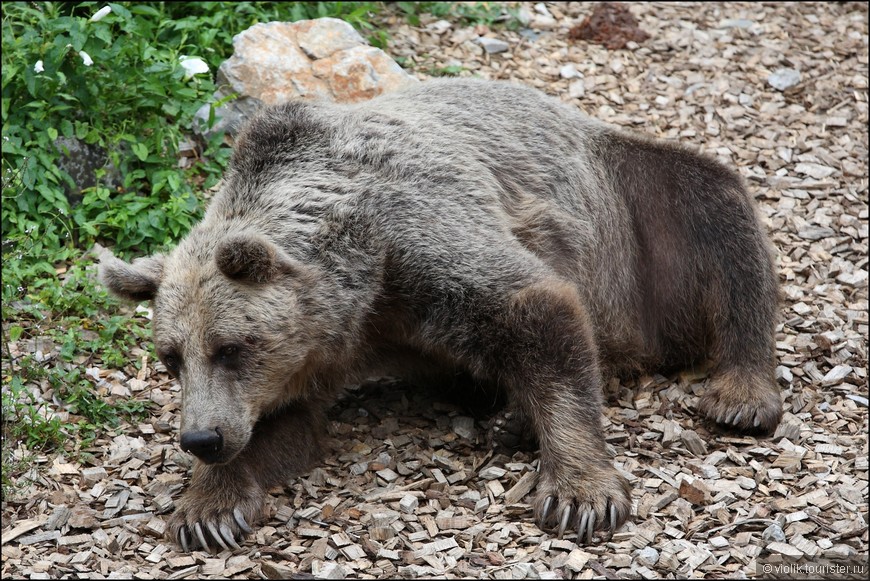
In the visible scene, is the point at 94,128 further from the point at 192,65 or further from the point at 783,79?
the point at 783,79

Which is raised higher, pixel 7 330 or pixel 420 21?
pixel 420 21

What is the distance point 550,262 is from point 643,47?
4560 mm

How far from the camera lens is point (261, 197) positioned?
599 cm

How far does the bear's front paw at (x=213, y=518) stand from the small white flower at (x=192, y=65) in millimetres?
3784

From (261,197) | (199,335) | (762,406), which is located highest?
(261,197)

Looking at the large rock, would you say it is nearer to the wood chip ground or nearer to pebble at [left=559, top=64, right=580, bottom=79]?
pebble at [left=559, top=64, right=580, bottom=79]

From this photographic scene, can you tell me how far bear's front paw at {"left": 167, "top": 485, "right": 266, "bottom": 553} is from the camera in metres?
5.44

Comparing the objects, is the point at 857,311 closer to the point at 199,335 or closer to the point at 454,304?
the point at 454,304

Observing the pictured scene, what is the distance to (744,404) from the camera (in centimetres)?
636

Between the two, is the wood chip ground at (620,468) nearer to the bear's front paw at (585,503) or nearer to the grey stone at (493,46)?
the bear's front paw at (585,503)

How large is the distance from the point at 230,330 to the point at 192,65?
3.55m

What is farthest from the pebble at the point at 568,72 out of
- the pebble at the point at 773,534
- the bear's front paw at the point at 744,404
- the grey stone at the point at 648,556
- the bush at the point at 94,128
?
the grey stone at the point at 648,556

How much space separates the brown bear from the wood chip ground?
0.74ft

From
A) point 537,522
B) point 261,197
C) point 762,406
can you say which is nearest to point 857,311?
point 762,406
